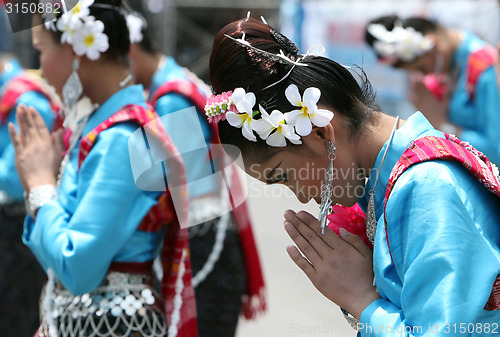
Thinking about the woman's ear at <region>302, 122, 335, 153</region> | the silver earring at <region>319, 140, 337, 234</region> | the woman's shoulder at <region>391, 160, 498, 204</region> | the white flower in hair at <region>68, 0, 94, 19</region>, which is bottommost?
the silver earring at <region>319, 140, 337, 234</region>

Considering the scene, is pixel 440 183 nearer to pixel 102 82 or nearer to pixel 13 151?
pixel 102 82

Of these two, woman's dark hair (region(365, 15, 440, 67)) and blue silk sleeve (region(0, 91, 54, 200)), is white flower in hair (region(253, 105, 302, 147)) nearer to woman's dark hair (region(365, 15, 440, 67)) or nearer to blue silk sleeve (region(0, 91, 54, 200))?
blue silk sleeve (region(0, 91, 54, 200))

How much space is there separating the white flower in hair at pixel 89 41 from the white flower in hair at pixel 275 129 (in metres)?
0.77

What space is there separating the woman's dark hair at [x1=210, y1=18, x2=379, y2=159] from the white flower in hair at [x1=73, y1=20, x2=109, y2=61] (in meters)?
0.65

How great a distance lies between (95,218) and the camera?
178 cm

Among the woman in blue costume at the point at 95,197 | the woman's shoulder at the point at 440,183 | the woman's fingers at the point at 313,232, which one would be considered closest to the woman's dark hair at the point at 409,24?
the woman in blue costume at the point at 95,197

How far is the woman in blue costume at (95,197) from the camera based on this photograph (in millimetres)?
1800

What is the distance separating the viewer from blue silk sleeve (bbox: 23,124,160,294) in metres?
1.78

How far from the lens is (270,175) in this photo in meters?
1.52

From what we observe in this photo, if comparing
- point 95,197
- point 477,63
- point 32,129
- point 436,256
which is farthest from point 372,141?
point 477,63

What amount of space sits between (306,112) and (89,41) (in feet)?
2.89

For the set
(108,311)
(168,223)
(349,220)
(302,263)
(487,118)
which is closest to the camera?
(302,263)

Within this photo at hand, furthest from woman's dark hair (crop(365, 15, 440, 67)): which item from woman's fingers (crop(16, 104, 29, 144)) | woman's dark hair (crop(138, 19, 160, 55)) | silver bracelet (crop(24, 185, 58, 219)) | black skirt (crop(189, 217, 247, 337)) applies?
silver bracelet (crop(24, 185, 58, 219))

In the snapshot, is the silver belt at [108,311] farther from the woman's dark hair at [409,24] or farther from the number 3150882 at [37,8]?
the woman's dark hair at [409,24]
